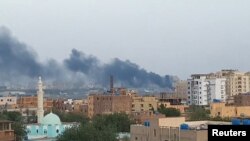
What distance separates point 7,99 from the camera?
229 ft

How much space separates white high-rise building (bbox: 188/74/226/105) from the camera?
63188 mm

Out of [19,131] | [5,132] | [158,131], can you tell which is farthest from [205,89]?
[158,131]

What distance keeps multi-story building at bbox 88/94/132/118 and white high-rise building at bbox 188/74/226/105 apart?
1417 centimetres

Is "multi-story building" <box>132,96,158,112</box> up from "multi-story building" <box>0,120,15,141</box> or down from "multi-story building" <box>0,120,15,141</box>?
up

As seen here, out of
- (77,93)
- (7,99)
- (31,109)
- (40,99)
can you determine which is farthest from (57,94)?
(40,99)

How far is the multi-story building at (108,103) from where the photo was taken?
50.9 m

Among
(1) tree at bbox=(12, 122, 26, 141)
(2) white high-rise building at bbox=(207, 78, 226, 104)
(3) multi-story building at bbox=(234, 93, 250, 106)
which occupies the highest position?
(2) white high-rise building at bbox=(207, 78, 226, 104)

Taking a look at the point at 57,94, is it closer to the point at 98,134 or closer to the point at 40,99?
the point at 40,99

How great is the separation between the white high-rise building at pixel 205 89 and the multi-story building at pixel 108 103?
558 inches

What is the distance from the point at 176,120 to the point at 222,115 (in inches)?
768

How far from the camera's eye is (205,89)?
210 ft

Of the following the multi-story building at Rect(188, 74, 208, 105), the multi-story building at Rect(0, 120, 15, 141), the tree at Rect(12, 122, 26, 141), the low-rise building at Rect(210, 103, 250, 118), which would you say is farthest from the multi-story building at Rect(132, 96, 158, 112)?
the multi-story building at Rect(0, 120, 15, 141)

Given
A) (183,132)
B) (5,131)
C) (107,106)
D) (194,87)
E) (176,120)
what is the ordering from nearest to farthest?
(183,132) < (176,120) < (5,131) < (107,106) < (194,87)

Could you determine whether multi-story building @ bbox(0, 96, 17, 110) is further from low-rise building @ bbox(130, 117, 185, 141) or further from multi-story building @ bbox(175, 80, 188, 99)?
low-rise building @ bbox(130, 117, 185, 141)
